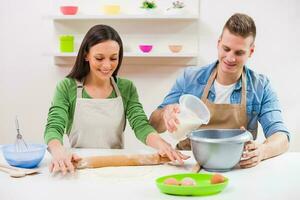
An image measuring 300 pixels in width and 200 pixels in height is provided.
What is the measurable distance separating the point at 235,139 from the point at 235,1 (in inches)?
80.8

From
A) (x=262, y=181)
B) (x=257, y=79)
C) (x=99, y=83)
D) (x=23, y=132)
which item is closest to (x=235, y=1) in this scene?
(x=257, y=79)

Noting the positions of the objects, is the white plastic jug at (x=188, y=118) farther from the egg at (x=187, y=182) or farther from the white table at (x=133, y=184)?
the egg at (x=187, y=182)

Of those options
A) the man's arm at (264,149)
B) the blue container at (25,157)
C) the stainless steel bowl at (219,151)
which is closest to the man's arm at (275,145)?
the man's arm at (264,149)

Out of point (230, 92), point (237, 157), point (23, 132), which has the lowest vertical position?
point (23, 132)

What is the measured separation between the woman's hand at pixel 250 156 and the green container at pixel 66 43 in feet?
6.57

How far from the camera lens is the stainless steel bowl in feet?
5.42

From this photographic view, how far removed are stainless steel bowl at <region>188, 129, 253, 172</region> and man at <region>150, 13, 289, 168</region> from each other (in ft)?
1.18

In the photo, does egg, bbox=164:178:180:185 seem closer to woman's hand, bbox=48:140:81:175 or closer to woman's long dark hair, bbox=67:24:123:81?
woman's hand, bbox=48:140:81:175

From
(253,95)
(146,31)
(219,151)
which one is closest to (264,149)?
→ (219,151)

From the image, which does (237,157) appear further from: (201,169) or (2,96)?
(2,96)

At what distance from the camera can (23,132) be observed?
378 centimetres

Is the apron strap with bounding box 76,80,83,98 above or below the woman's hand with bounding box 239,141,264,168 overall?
above

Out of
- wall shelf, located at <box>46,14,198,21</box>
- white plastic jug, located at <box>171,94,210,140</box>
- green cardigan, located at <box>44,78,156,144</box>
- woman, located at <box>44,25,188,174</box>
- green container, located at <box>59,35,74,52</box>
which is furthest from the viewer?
green container, located at <box>59,35,74,52</box>


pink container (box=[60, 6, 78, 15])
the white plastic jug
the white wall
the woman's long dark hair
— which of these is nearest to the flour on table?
the white plastic jug
